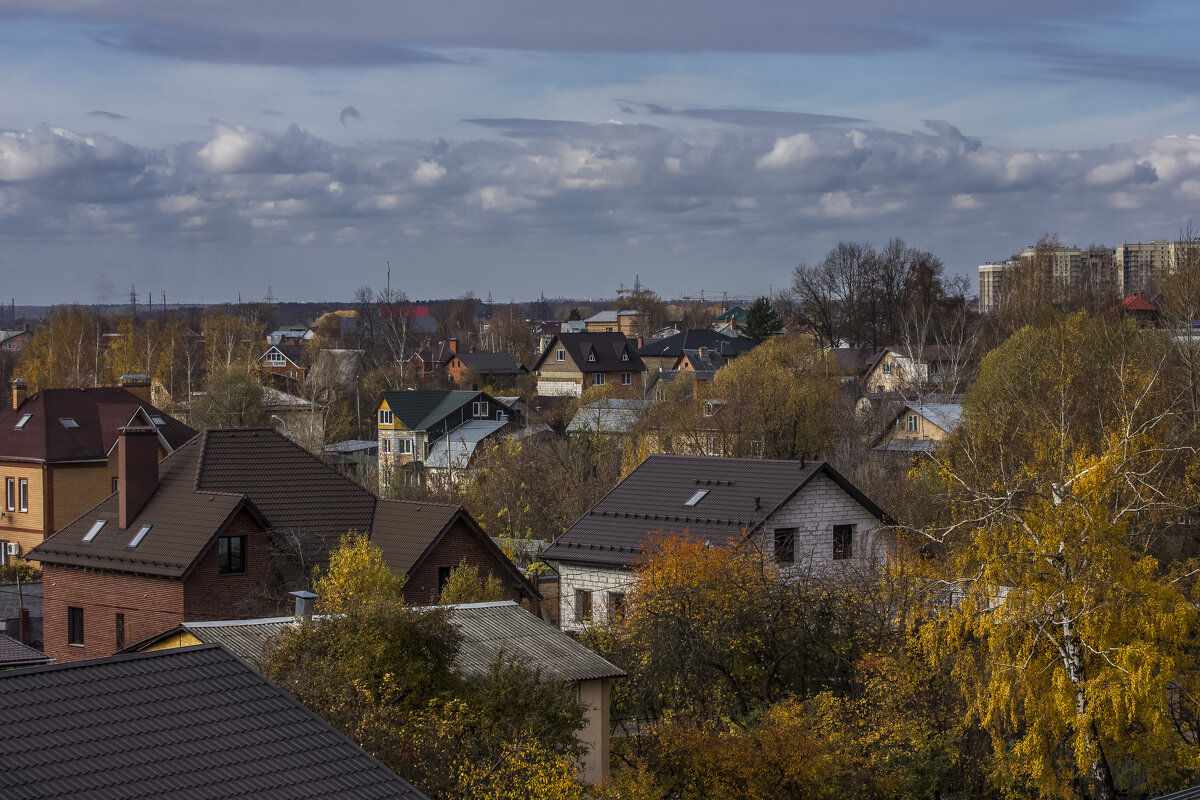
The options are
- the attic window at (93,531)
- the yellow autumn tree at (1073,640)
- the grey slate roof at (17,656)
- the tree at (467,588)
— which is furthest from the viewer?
the attic window at (93,531)

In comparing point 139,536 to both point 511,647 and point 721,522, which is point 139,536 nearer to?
point 511,647

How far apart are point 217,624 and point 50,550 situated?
562 inches

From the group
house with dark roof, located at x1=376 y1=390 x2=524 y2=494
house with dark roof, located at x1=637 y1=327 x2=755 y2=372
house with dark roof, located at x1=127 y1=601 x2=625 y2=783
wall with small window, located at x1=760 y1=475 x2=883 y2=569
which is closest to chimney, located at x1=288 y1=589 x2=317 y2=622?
house with dark roof, located at x1=127 y1=601 x2=625 y2=783

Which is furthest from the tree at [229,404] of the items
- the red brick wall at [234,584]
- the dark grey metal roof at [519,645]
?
the dark grey metal roof at [519,645]

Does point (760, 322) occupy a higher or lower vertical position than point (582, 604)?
higher

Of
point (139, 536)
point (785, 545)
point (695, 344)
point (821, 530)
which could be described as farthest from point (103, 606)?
point (695, 344)

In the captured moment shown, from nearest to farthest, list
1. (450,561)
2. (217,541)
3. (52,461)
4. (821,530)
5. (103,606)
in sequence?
1. (217,541)
2. (450,561)
3. (103,606)
4. (821,530)
5. (52,461)

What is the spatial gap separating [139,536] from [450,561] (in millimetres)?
7898

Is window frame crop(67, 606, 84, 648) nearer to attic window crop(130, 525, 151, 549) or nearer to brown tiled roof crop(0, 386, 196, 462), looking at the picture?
attic window crop(130, 525, 151, 549)

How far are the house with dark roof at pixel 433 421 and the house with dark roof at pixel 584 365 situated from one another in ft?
84.6

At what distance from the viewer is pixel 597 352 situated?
4582 inches

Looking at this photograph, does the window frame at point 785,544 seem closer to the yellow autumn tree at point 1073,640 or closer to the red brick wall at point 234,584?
the yellow autumn tree at point 1073,640

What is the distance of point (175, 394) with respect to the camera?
330 ft

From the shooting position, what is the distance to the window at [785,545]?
118 ft
